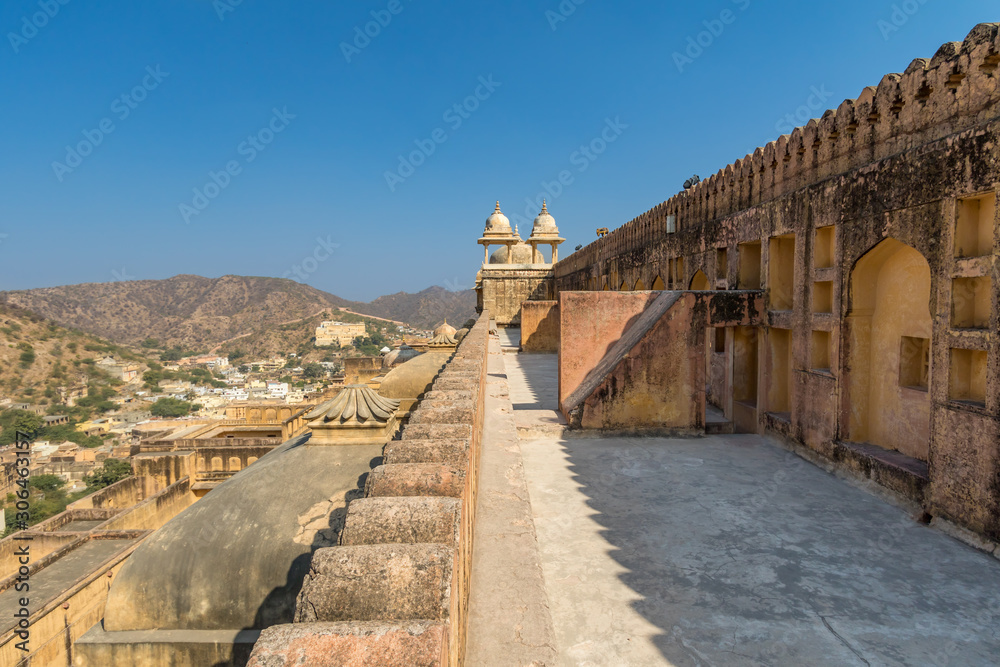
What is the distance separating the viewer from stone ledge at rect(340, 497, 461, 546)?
2238 mm

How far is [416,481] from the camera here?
8.84 ft

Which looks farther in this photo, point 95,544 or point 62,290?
point 62,290

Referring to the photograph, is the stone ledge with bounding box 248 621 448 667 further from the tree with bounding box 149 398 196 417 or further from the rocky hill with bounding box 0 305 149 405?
the rocky hill with bounding box 0 305 149 405

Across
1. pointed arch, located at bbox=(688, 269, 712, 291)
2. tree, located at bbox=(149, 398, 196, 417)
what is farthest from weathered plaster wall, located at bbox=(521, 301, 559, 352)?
tree, located at bbox=(149, 398, 196, 417)

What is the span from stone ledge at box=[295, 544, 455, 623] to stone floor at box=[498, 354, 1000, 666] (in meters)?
1.40

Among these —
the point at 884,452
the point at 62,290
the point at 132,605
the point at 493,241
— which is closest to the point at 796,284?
the point at 884,452

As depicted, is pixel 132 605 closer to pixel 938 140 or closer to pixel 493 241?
pixel 938 140

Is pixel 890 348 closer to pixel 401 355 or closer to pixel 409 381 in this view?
pixel 409 381

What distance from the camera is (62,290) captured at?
13450cm

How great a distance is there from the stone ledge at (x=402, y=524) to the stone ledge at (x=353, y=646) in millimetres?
556

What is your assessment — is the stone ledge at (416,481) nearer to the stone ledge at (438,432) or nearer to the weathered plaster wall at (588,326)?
the stone ledge at (438,432)

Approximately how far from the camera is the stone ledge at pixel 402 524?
2.24 metres

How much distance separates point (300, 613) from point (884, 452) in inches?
258

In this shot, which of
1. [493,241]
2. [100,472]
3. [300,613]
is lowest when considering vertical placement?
[100,472]
